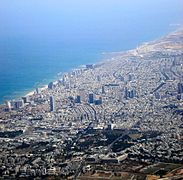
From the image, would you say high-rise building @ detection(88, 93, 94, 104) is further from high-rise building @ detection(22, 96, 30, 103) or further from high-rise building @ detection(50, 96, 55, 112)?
high-rise building @ detection(22, 96, 30, 103)

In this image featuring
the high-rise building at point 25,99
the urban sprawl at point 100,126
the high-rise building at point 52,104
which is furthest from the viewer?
the high-rise building at point 25,99

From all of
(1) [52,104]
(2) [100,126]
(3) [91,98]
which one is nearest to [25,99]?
(1) [52,104]

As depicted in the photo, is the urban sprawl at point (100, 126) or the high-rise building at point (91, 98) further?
the high-rise building at point (91, 98)

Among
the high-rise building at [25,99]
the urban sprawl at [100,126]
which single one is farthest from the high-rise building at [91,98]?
the high-rise building at [25,99]

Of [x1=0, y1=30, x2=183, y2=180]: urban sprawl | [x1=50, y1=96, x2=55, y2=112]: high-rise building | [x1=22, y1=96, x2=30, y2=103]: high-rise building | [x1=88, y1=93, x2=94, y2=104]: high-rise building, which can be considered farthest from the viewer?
[x1=22, y1=96, x2=30, y2=103]: high-rise building

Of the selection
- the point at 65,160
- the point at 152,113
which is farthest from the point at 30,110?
the point at 65,160

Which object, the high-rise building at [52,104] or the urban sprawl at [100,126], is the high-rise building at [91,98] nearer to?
the urban sprawl at [100,126]

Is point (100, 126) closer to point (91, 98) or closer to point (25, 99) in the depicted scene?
point (91, 98)

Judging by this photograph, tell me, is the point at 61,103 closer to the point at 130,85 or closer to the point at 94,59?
the point at 130,85

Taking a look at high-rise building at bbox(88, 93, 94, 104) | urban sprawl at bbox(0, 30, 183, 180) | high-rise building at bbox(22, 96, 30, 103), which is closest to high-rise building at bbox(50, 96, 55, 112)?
urban sprawl at bbox(0, 30, 183, 180)

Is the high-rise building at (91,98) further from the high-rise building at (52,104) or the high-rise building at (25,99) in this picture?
the high-rise building at (25,99)

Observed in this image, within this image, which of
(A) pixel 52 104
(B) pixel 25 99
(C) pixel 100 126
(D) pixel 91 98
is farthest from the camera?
(B) pixel 25 99

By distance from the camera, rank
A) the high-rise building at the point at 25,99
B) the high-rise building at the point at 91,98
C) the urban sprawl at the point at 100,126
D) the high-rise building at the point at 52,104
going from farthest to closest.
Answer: the high-rise building at the point at 25,99, the high-rise building at the point at 91,98, the high-rise building at the point at 52,104, the urban sprawl at the point at 100,126
